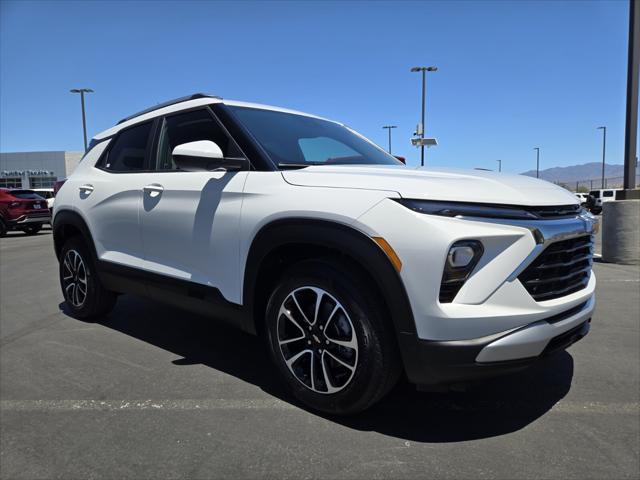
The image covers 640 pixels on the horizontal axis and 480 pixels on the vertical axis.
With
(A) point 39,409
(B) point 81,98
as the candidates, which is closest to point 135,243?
(A) point 39,409

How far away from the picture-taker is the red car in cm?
1588

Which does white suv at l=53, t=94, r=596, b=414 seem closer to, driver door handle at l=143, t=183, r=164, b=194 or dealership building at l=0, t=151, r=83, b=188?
driver door handle at l=143, t=183, r=164, b=194

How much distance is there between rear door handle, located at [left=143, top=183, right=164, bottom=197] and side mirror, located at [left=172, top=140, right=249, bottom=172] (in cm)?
59

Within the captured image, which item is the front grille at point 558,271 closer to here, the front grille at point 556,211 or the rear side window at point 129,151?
the front grille at point 556,211

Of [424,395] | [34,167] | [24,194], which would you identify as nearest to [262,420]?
[424,395]

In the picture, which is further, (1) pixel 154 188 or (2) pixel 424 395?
(1) pixel 154 188

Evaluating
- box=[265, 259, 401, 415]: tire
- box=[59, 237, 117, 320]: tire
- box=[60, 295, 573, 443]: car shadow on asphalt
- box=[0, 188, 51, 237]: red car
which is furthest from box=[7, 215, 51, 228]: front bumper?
box=[265, 259, 401, 415]: tire

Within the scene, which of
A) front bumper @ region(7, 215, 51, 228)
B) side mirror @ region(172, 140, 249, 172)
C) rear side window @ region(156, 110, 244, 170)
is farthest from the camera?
front bumper @ region(7, 215, 51, 228)

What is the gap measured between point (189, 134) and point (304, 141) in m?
0.87

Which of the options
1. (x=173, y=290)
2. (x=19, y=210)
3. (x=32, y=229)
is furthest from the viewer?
(x=32, y=229)

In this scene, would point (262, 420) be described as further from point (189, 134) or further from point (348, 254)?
point (189, 134)

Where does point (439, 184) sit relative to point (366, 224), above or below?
above

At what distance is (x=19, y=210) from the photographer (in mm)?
15992

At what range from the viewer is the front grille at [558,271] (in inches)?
85.0
